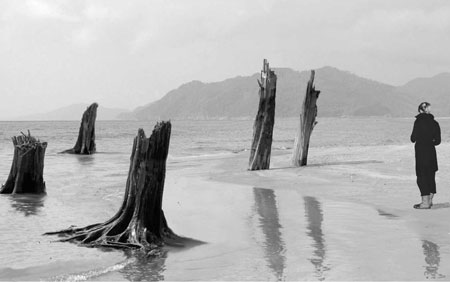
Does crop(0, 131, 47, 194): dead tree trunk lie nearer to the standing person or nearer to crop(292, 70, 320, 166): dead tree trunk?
crop(292, 70, 320, 166): dead tree trunk

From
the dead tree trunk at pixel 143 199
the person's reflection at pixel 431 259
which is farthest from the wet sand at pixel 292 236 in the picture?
the dead tree trunk at pixel 143 199

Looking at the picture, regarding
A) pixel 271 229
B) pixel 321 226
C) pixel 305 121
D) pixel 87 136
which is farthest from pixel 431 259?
pixel 87 136

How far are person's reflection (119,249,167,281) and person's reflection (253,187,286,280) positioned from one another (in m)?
1.48

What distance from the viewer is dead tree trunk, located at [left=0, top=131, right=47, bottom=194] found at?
1700 cm

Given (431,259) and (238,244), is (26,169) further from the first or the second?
(431,259)

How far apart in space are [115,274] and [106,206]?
7151mm

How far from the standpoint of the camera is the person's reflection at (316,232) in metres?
7.52

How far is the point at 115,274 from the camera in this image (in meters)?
7.59

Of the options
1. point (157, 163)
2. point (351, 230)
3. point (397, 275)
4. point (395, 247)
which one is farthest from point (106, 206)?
point (397, 275)

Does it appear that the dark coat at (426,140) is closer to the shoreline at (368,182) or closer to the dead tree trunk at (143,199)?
the shoreline at (368,182)

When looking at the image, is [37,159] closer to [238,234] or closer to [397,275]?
[238,234]

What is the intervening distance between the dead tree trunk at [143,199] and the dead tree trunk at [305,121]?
42.5ft

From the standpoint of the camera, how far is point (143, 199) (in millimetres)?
9484

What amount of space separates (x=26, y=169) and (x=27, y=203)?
2342mm
